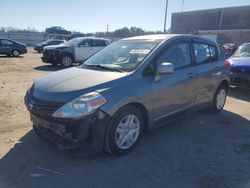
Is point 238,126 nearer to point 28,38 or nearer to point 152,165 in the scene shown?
point 152,165

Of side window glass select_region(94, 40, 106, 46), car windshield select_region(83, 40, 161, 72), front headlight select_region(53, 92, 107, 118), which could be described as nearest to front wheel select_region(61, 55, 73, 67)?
side window glass select_region(94, 40, 106, 46)

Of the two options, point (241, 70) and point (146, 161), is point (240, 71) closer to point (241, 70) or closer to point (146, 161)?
point (241, 70)

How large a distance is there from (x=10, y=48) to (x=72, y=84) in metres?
18.2

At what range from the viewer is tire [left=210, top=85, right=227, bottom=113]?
237 inches

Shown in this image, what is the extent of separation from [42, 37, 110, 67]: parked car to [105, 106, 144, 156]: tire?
10.8 m

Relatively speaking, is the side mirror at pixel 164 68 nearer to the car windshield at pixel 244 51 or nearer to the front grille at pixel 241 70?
the front grille at pixel 241 70

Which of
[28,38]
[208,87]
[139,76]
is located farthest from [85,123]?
[28,38]

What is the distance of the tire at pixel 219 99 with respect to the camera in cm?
602

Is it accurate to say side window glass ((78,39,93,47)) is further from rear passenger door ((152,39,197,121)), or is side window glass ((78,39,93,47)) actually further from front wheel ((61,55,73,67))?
rear passenger door ((152,39,197,121))

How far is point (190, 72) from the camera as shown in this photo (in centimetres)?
488

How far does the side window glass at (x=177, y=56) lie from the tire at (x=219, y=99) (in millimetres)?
1550

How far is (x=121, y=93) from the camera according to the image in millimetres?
3617

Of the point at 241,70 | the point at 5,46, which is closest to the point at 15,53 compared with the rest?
the point at 5,46

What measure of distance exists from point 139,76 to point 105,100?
0.77 m
